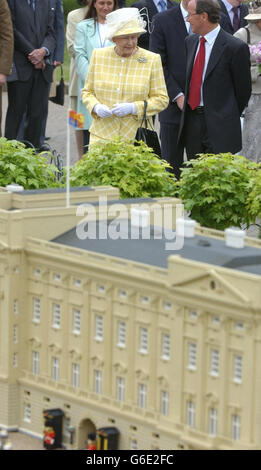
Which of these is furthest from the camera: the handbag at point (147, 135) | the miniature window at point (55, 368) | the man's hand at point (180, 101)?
the man's hand at point (180, 101)

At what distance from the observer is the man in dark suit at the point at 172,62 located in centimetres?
4122

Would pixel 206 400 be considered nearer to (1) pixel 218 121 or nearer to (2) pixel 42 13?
(1) pixel 218 121

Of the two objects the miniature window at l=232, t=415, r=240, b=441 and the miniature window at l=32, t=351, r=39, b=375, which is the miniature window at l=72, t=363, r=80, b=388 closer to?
the miniature window at l=32, t=351, r=39, b=375

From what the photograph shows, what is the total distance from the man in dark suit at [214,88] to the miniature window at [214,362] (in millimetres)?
13456

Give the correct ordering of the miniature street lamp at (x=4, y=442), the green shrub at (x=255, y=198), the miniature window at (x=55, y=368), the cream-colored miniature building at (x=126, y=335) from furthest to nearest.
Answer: the green shrub at (x=255, y=198), the miniature window at (x=55, y=368), the miniature street lamp at (x=4, y=442), the cream-colored miniature building at (x=126, y=335)

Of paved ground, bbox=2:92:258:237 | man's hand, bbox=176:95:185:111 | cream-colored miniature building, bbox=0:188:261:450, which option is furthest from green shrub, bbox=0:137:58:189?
paved ground, bbox=2:92:258:237

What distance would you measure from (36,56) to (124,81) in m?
8.27

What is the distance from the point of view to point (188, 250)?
89.8 feet

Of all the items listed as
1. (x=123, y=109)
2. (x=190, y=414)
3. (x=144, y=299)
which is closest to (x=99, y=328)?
(x=144, y=299)

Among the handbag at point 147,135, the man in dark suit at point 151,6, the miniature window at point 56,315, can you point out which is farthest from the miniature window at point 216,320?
the man in dark suit at point 151,6

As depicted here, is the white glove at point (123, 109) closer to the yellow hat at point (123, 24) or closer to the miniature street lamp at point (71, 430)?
the yellow hat at point (123, 24)

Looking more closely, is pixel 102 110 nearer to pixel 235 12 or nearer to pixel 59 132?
pixel 235 12

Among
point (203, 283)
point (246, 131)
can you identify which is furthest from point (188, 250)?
point (246, 131)

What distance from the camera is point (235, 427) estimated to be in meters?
25.7
